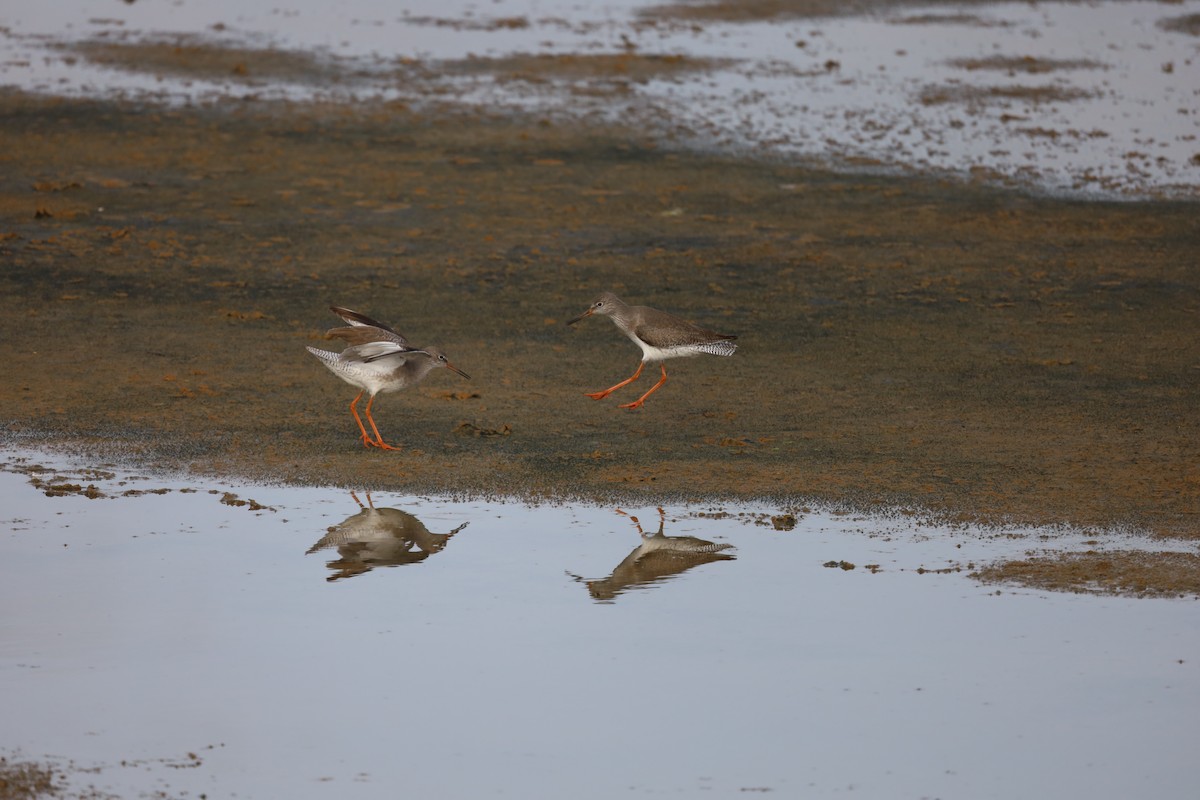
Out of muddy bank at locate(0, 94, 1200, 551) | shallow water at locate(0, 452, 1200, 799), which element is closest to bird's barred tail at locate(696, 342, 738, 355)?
muddy bank at locate(0, 94, 1200, 551)

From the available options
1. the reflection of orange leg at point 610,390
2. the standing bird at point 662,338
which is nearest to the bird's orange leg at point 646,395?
the standing bird at point 662,338

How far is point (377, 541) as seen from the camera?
8578 mm

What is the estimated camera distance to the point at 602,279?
14.2m

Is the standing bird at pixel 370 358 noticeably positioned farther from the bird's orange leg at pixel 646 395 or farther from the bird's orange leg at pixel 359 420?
the bird's orange leg at pixel 646 395

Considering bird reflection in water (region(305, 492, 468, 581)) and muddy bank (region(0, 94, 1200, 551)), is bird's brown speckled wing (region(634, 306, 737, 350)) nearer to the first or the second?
muddy bank (region(0, 94, 1200, 551))

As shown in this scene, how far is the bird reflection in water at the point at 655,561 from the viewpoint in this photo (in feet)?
26.3

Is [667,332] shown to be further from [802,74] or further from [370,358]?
[802,74]

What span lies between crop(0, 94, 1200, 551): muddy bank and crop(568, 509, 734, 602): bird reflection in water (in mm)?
749

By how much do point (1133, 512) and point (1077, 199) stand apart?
8.62 metres

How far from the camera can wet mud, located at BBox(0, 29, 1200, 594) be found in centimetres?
982

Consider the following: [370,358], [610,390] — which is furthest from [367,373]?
[610,390]

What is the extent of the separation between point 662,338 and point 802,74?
13676mm

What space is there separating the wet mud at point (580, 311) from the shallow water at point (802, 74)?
4.51 feet

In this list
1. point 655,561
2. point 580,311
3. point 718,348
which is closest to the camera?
point 655,561
